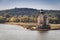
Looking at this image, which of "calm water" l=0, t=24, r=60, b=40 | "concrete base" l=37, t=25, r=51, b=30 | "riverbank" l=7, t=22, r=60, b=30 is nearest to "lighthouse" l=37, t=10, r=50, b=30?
"concrete base" l=37, t=25, r=51, b=30

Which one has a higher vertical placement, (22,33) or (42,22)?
(42,22)

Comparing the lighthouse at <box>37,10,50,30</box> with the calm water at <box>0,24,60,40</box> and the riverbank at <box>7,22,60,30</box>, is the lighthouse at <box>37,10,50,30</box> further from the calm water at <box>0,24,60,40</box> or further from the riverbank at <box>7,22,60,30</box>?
the calm water at <box>0,24,60,40</box>

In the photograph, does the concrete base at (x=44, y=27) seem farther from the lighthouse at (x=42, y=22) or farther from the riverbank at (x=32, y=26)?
the riverbank at (x=32, y=26)

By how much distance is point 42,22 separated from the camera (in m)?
8.82

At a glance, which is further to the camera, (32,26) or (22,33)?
(22,33)

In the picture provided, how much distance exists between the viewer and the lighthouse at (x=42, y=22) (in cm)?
843

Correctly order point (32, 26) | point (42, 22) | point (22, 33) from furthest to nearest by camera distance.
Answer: point (42, 22), point (22, 33), point (32, 26)

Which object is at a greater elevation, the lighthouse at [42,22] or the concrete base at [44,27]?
the lighthouse at [42,22]

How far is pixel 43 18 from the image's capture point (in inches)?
356

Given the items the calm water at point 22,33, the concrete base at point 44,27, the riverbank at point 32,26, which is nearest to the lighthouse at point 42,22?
the concrete base at point 44,27

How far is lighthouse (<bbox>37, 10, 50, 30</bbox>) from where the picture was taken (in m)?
8.43

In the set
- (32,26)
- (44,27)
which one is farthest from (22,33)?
(44,27)

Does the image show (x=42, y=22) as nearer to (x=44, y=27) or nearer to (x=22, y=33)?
(x=44, y=27)

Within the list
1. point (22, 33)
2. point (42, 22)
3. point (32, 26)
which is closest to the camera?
point (32, 26)
